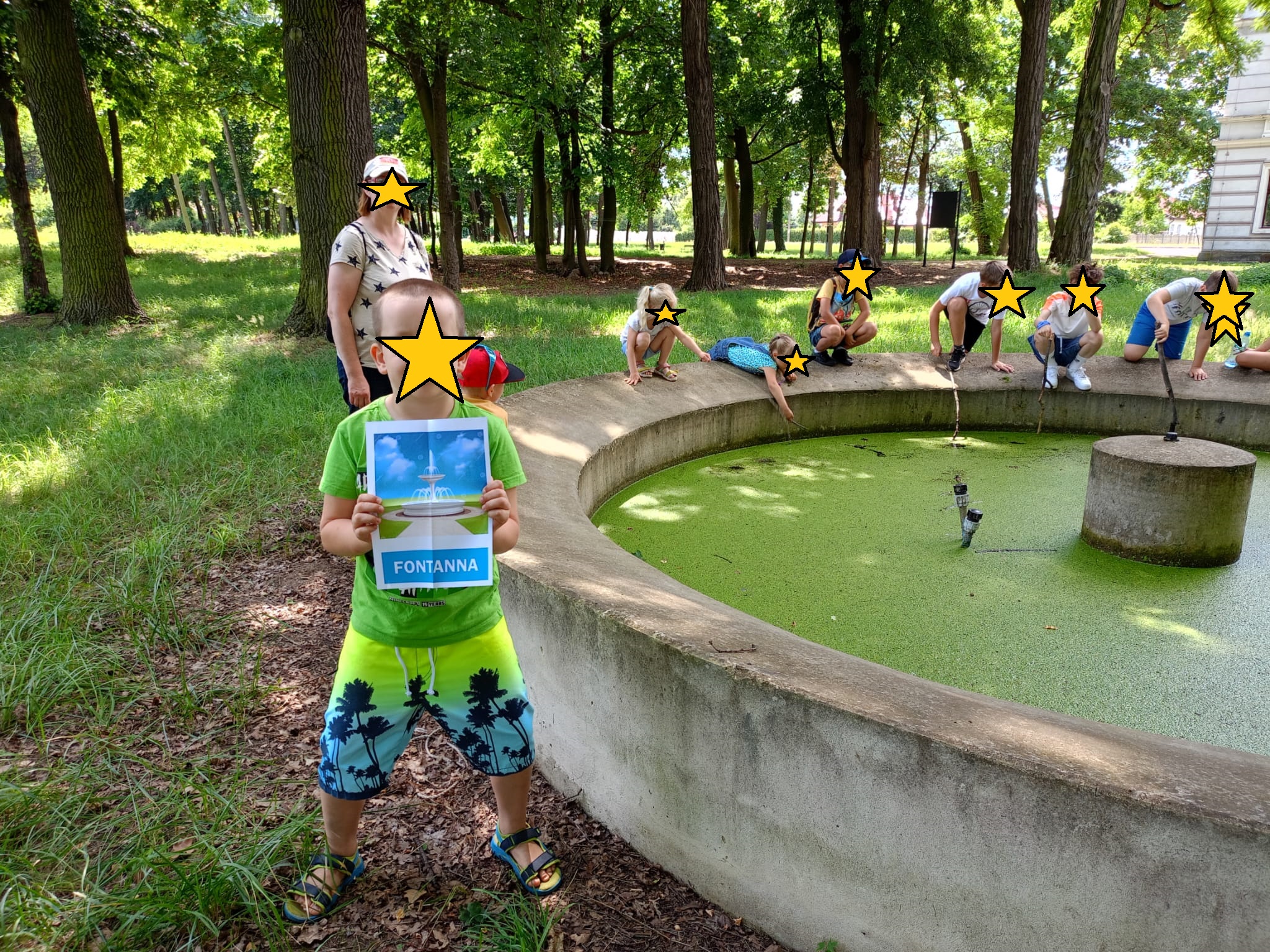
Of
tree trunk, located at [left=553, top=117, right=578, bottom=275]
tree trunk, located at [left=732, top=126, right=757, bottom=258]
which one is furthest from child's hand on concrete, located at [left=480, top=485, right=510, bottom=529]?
tree trunk, located at [left=732, top=126, right=757, bottom=258]

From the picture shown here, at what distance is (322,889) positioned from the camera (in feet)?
6.49

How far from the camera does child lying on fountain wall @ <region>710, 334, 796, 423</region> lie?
6504 millimetres

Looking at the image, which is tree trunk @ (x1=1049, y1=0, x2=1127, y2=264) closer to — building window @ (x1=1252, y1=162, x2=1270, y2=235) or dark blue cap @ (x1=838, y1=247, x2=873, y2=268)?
dark blue cap @ (x1=838, y1=247, x2=873, y2=268)

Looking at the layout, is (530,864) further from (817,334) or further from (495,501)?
(817,334)

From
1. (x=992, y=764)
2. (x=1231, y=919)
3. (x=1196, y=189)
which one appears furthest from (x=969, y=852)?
(x=1196, y=189)

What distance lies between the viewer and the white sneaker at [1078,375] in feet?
22.2

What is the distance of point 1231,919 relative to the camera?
146 centimetres

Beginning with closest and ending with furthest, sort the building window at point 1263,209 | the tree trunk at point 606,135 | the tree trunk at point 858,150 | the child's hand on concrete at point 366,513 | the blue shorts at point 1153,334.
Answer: the child's hand on concrete at point 366,513
the blue shorts at point 1153,334
the tree trunk at point 858,150
the tree trunk at point 606,135
the building window at point 1263,209

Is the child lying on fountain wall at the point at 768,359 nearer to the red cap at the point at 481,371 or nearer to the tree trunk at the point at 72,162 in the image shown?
the red cap at the point at 481,371

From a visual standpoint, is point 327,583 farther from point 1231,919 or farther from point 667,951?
point 1231,919

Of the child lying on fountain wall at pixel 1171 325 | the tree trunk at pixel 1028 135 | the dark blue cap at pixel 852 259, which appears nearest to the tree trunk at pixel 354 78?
the dark blue cap at pixel 852 259

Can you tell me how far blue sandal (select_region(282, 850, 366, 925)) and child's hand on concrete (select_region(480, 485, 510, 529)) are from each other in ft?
3.26

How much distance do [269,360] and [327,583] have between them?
4.61 metres

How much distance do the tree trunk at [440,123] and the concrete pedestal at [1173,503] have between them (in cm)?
1093
